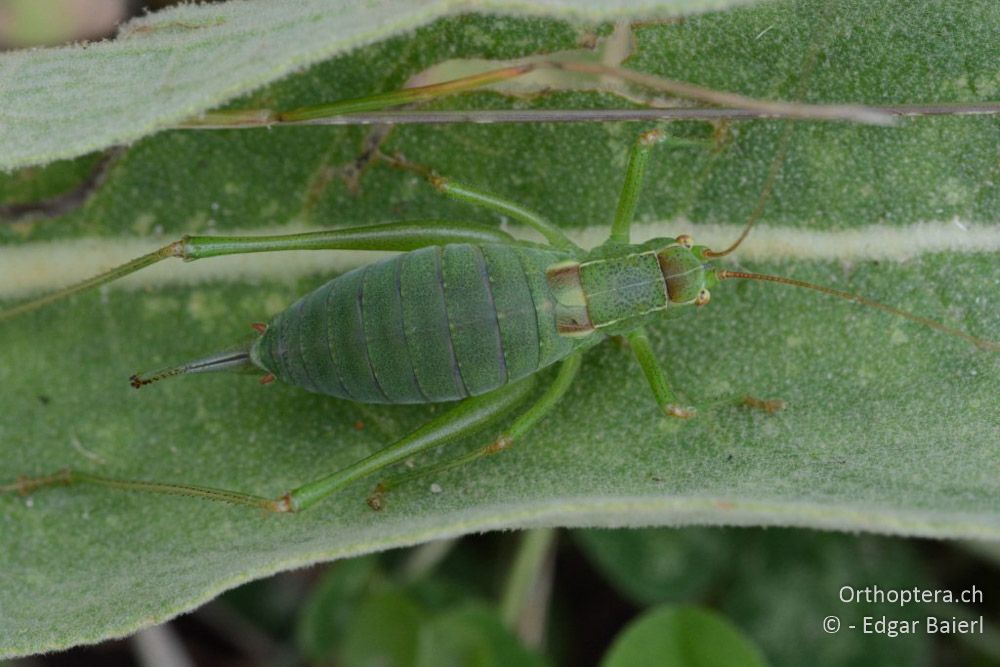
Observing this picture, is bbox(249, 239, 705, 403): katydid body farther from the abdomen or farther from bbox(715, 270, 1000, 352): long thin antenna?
bbox(715, 270, 1000, 352): long thin antenna

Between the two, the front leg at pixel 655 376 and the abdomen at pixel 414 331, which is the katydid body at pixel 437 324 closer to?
the abdomen at pixel 414 331

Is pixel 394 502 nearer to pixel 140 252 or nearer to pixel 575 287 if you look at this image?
pixel 575 287

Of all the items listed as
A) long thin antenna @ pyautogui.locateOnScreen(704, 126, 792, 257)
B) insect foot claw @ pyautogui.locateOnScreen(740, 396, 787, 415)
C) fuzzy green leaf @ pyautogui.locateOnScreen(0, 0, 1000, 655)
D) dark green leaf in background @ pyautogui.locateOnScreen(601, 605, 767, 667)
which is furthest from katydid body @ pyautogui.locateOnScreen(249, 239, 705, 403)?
dark green leaf in background @ pyautogui.locateOnScreen(601, 605, 767, 667)

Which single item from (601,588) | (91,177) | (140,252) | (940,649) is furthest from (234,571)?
(940,649)

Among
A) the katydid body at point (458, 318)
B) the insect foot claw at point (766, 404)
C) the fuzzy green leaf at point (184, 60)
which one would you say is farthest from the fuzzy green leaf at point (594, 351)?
the fuzzy green leaf at point (184, 60)

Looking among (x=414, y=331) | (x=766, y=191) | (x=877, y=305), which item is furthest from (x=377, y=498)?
(x=877, y=305)
